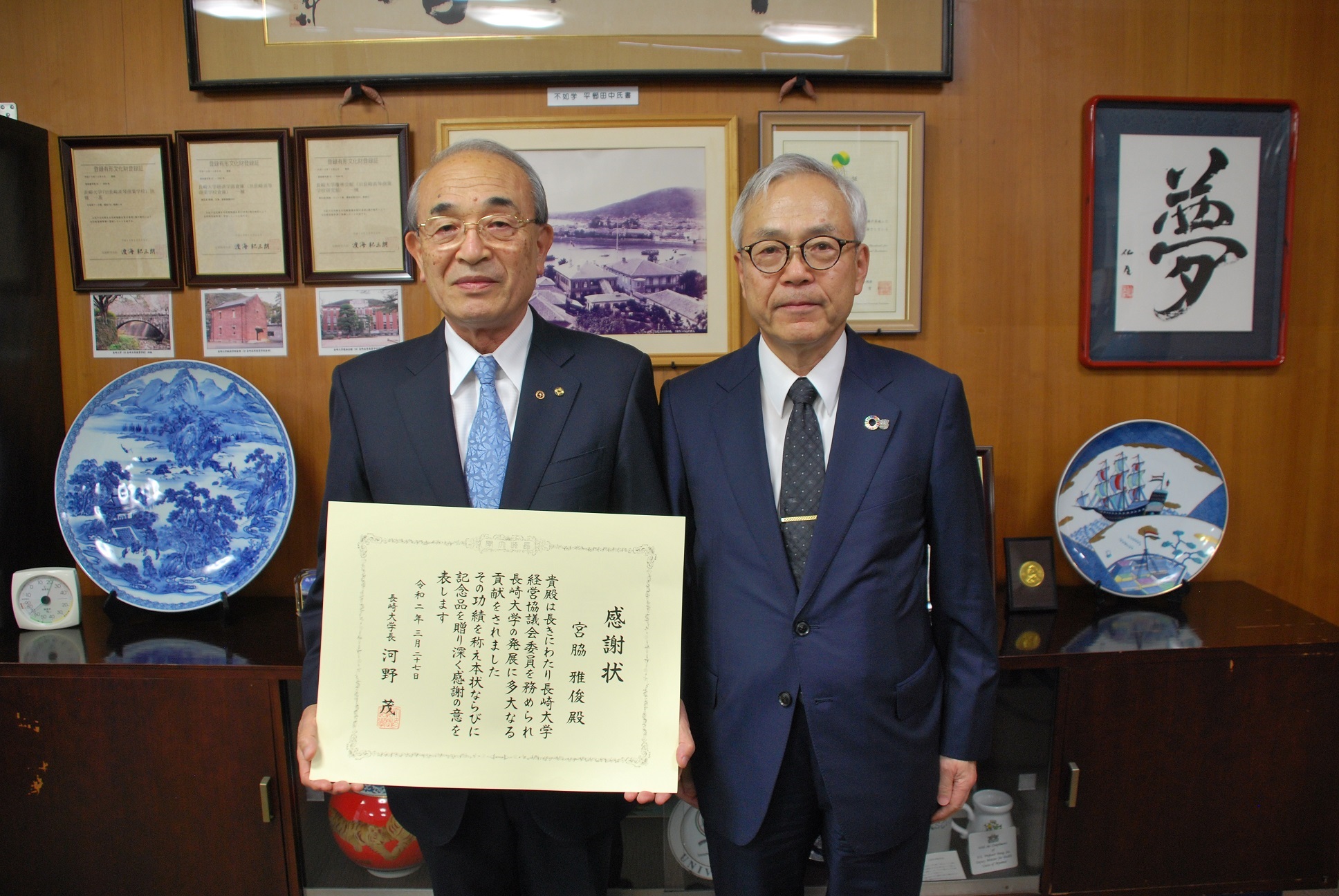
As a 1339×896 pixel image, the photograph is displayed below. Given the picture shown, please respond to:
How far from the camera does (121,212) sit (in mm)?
1825

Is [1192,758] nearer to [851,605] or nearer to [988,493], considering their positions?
[988,493]

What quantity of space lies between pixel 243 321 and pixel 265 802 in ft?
3.91

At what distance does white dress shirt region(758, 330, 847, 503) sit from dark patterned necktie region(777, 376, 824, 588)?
0.04 feet

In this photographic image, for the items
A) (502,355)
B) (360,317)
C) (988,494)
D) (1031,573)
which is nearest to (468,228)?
(502,355)

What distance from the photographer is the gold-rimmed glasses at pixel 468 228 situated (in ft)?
3.47

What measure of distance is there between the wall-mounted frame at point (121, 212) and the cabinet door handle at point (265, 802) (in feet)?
4.20

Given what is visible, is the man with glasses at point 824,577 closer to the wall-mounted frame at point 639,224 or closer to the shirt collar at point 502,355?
the shirt collar at point 502,355

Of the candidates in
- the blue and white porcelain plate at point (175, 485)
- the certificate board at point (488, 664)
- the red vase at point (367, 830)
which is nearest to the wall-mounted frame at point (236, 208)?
the blue and white porcelain plate at point (175, 485)

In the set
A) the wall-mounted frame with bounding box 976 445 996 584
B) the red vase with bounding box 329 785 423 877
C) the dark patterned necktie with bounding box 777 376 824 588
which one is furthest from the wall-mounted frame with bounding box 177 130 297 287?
the wall-mounted frame with bounding box 976 445 996 584

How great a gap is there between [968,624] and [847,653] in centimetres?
24

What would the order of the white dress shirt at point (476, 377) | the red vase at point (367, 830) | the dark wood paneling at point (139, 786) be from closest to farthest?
the white dress shirt at point (476, 377)
the dark wood paneling at point (139, 786)
the red vase at point (367, 830)

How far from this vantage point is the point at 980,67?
182cm

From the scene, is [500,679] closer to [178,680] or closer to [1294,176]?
[178,680]

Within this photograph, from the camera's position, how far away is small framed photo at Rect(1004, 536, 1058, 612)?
1.76 m
